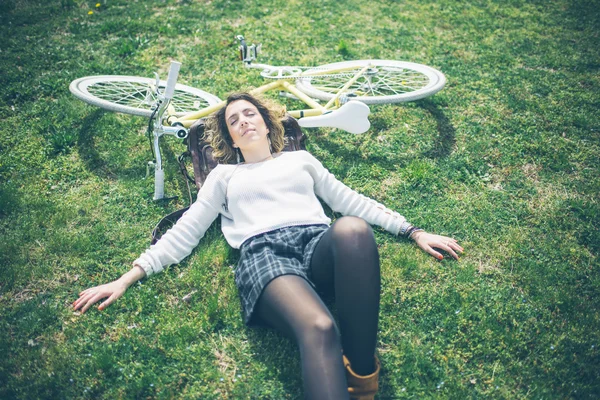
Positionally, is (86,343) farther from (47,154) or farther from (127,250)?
(47,154)

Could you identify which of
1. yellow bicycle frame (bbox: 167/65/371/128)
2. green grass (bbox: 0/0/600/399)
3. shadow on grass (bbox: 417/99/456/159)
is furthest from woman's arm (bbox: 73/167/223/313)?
shadow on grass (bbox: 417/99/456/159)

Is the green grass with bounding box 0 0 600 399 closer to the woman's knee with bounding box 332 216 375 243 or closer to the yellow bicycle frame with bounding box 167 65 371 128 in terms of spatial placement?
the yellow bicycle frame with bounding box 167 65 371 128

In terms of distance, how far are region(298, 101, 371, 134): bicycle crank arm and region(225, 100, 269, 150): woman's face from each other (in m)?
0.85

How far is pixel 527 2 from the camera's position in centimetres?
891

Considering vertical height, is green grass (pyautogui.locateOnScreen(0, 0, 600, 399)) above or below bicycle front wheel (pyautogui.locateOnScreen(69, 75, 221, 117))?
below

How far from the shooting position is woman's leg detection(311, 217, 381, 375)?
295 centimetres

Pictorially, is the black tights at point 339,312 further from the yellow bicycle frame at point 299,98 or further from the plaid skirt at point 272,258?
the yellow bicycle frame at point 299,98

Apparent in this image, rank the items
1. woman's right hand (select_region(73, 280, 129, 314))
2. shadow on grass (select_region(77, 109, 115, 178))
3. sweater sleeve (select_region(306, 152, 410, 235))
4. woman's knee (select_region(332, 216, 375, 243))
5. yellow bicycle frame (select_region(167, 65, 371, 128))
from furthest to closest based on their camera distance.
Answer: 1. shadow on grass (select_region(77, 109, 115, 178))
2. yellow bicycle frame (select_region(167, 65, 371, 128))
3. sweater sleeve (select_region(306, 152, 410, 235))
4. woman's right hand (select_region(73, 280, 129, 314))
5. woman's knee (select_region(332, 216, 375, 243))

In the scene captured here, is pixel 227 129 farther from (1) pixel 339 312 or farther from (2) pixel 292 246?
(1) pixel 339 312

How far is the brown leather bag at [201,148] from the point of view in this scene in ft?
15.4

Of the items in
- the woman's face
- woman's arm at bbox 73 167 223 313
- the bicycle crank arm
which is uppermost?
the woman's face

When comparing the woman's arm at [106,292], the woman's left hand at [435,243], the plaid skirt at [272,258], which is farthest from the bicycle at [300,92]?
the plaid skirt at [272,258]

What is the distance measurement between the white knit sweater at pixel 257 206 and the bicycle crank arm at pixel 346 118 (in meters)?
0.92

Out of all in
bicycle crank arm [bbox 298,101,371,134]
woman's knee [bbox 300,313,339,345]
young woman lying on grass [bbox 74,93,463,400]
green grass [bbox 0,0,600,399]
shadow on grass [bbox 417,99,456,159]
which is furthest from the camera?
shadow on grass [bbox 417,99,456,159]
